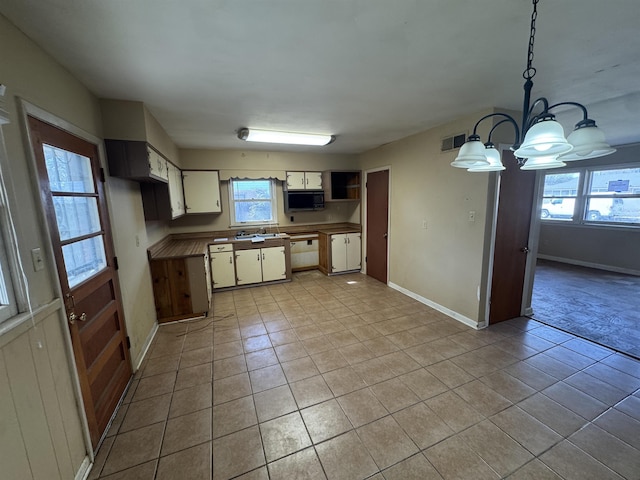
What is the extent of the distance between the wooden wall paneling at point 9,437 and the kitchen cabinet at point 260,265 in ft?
11.2

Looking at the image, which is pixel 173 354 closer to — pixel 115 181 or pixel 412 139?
pixel 115 181

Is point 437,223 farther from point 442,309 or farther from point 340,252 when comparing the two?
point 340,252

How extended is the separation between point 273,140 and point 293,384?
295 cm

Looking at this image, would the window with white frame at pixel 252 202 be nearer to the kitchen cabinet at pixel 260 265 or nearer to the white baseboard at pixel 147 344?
the kitchen cabinet at pixel 260 265

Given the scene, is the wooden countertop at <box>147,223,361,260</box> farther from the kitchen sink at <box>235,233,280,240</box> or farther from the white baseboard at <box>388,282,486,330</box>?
the white baseboard at <box>388,282,486,330</box>

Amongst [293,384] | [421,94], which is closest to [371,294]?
[293,384]

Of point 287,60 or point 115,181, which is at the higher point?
point 287,60

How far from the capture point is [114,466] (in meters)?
1.52

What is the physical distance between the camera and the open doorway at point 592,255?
10.3ft

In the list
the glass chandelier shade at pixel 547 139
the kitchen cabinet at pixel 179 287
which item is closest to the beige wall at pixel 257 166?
the kitchen cabinet at pixel 179 287

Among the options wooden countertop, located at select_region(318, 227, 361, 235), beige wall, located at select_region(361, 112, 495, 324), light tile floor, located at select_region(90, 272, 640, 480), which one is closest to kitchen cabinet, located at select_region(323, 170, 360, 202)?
wooden countertop, located at select_region(318, 227, 361, 235)

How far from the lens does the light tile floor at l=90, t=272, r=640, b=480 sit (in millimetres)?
1502

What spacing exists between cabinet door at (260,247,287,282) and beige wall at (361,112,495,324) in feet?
6.51

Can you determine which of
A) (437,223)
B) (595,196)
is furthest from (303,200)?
(595,196)
